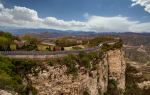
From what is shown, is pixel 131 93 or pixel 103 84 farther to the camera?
pixel 131 93

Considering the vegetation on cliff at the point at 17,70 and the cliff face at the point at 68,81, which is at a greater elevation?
the vegetation on cliff at the point at 17,70

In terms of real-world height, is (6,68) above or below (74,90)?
above

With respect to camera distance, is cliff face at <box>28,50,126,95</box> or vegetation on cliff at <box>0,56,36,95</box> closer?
vegetation on cliff at <box>0,56,36,95</box>

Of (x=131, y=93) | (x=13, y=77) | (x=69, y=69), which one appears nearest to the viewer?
(x=13, y=77)

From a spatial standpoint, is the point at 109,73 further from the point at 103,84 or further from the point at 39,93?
the point at 39,93

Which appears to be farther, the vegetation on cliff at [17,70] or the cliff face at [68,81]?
the cliff face at [68,81]

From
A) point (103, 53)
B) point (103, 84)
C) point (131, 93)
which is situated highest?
point (103, 53)

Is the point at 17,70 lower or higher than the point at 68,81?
higher

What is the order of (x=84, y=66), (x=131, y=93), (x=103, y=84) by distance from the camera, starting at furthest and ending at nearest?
(x=131, y=93) → (x=103, y=84) → (x=84, y=66)

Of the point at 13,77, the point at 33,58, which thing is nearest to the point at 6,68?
the point at 13,77

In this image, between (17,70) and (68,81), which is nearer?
(17,70)

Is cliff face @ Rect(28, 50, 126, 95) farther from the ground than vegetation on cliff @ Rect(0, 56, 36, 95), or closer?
closer
